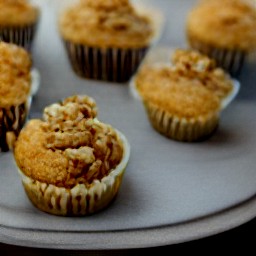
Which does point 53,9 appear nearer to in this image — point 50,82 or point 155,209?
point 50,82

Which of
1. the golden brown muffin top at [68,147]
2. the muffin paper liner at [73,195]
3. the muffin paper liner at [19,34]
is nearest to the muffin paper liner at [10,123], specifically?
the golden brown muffin top at [68,147]

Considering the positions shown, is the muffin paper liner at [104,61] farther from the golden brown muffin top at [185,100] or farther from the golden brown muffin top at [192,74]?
the golden brown muffin top at [185,100]

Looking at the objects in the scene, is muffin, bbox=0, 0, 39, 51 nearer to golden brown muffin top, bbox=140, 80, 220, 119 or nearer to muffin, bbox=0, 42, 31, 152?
muffin, bbox=0, 42, 31, 152

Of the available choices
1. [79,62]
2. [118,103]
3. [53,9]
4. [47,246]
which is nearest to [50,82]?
[79,62]

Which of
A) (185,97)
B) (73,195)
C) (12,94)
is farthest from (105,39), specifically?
(73,195)

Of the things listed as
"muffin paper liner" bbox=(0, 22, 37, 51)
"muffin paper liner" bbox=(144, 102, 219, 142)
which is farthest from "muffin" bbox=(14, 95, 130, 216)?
"muffin paper liner" bbox=(0, 22, 37, 51)

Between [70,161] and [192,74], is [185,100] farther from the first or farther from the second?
[70,161]
